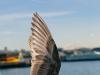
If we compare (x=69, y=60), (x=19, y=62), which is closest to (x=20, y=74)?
(x=19, y=62)

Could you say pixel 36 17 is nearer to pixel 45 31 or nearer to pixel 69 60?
pixel 45 31

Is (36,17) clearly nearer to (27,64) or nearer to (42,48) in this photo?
(42,48)

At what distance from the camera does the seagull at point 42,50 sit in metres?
6.26

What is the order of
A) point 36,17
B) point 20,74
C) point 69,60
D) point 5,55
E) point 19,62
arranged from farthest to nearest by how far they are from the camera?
1. point 69,60
2. point 5,55
3. point 19,62
4. point 20,74
5. point 36,17

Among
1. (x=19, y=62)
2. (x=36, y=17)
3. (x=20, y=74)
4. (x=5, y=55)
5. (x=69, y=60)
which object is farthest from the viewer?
(x=69, y=60)

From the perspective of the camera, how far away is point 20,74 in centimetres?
5938

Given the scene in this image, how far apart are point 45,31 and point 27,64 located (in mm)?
66190

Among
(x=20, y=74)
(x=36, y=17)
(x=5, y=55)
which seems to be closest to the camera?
(x=36, y=17)

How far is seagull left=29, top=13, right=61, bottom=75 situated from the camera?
626 cm

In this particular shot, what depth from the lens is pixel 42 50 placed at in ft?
21.0

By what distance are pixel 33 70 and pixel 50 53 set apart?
0.36 m

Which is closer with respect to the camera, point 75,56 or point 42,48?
point 42,48

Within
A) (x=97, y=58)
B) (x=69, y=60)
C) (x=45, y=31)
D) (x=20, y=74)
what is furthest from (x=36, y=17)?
(x=97, y=58)

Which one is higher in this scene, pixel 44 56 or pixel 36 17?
pixel 36 17
